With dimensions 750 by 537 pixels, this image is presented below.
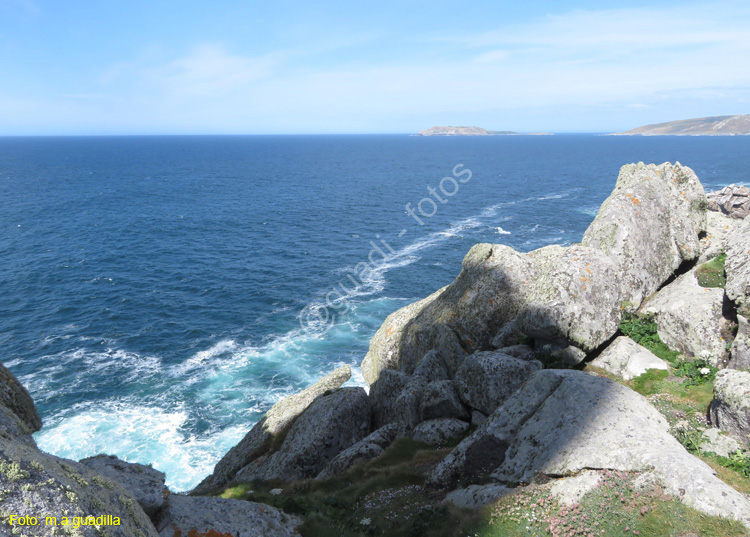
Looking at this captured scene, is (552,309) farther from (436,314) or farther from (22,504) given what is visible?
(22,504)

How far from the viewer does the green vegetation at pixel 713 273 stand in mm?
26984

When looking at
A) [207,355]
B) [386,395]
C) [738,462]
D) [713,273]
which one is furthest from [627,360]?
[207,355]

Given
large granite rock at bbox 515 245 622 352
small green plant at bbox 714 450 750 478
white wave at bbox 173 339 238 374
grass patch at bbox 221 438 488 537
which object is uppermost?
large granite rock at bbox 515 245 622 352

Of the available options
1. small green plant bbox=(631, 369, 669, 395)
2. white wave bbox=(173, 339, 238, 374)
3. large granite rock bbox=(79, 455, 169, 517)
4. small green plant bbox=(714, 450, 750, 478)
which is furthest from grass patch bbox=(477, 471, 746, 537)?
white wave bbox=(173, 339, 238, 374)

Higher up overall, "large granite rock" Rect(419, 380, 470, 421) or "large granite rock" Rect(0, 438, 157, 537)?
"large granite rock" Rect(0, 438, 157, 537)

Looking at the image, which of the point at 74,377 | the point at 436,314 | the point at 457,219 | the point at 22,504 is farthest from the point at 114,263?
the point at 22,504

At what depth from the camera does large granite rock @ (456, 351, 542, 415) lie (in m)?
24.5

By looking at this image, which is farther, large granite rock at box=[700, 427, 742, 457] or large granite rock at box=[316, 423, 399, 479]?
large granite rock at box=[316, 423, 399, 479]

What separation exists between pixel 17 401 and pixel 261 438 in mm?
21768

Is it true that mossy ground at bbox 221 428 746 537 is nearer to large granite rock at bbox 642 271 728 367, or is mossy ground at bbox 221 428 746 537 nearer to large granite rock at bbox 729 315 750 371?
large granite rock at bbox 729 315 750 371

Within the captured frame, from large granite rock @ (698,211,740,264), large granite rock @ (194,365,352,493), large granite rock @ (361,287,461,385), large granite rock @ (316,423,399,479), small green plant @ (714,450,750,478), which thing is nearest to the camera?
small green plant @ (714,450,750,478)

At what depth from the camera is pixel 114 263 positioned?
271ft

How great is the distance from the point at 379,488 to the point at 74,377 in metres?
43.6

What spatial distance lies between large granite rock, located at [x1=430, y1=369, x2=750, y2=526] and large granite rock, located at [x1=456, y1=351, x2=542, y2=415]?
4125 mm
